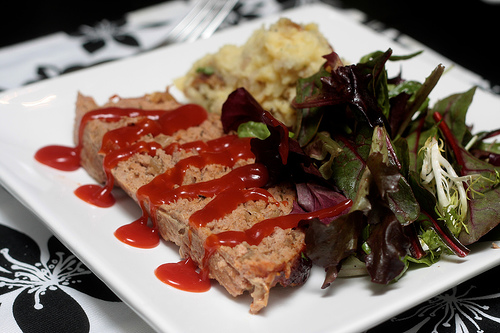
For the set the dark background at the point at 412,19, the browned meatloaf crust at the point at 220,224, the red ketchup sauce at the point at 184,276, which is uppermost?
the browned meatloaf crust at the point at 220,224

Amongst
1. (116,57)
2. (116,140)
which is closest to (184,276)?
(116,140)

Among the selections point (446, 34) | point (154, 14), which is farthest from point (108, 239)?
point (446, 34)

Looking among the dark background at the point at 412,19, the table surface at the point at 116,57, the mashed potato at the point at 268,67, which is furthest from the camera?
the dark background at the point at 412,19

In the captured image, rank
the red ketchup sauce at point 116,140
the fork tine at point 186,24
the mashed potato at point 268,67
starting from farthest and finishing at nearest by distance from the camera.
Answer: the fork tine at point 186,24 → the mashed potato at point 268,67 → the red ketchup sauce at point 116,140

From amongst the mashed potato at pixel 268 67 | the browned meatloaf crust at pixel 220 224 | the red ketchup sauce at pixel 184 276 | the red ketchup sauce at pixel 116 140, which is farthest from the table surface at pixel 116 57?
the mashed potato at pixel 268 67

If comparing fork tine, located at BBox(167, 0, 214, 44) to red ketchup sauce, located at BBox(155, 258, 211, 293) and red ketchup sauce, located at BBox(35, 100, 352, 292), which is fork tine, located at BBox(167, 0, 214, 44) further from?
red ketchup sauce, located at BBox(155, 258, 211, 293)

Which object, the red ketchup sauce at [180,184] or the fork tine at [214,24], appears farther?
the fork tine at [214,24]

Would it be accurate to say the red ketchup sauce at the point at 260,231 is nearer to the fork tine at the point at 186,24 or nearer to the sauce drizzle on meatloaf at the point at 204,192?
the sauce drizzle on meatloaf at the point at 204,192

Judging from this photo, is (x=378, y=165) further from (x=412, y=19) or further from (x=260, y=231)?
(x=412, y=19)
